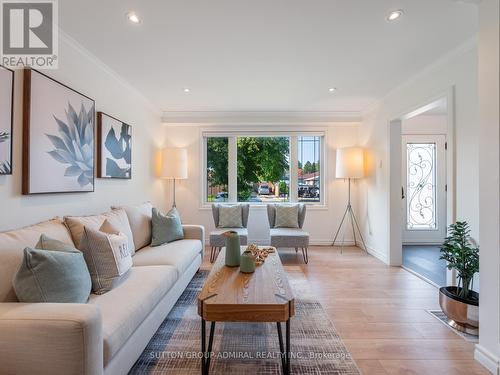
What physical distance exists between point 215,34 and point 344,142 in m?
3.38

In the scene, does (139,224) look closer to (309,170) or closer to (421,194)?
(309,170)

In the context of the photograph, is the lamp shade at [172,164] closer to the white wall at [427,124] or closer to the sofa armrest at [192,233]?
the sofa armrest at [192,233]

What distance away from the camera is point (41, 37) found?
2059mm

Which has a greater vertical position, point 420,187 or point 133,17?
point 133,17

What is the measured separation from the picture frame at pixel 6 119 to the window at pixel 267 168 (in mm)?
3317

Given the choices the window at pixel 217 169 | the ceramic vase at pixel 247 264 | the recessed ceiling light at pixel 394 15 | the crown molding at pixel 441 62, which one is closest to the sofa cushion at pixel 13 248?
the ceramic vase at pixel 247 264

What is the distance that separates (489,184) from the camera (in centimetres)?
165

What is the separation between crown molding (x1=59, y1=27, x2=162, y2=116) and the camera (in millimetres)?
2271

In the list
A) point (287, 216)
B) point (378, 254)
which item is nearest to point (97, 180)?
point (287, 216)

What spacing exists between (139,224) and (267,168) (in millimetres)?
2778

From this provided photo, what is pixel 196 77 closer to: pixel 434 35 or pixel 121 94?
pixel 121 94

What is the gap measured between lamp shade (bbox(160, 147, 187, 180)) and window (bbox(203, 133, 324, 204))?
0.71m

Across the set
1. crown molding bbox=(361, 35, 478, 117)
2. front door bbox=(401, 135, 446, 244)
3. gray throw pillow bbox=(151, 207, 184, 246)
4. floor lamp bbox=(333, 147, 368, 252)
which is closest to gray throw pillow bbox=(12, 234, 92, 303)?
gray throw pillow bbox=(151, 207, 184, 246)

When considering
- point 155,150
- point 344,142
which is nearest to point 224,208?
point 155,150
